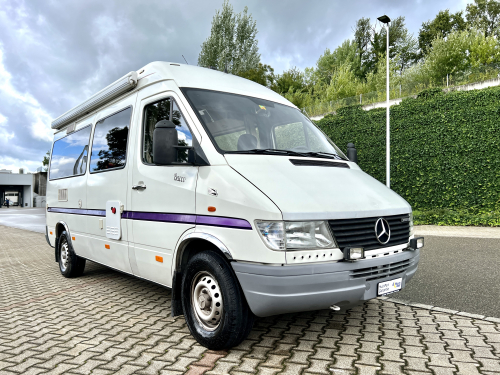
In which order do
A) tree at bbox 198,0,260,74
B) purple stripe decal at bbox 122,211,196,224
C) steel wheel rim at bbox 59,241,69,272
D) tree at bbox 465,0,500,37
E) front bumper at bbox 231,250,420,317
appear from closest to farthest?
front bumper at bbox 231,250,420,317 → purple stripe decal at bbox 122,211,196,224 → steel wheel rim at bbox 59,241,69,272 → tree at bbox 198,0,260,74 → tree at bbox 465,0,500,37

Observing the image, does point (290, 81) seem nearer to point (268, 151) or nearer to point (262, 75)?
point (262, 75)

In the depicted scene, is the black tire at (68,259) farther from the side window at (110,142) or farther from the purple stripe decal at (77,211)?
the side window at (110,142)

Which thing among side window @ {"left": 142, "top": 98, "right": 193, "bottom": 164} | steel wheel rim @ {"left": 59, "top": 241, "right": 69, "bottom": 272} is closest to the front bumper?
side window @ {"left": 142, "top": 98, "right": 193, "bottom": 164}

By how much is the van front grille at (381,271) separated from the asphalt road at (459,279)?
167 cm

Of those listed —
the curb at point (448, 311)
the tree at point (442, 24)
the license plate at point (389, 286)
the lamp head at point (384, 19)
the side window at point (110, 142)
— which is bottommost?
the curb at point (448, 311)

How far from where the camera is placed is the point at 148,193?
4016mm

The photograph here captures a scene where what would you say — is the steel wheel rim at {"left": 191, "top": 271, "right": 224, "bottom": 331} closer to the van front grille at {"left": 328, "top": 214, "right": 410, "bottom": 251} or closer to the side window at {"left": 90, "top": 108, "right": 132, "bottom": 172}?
the van front grille at {"left": 328, "top": 214, "right": 410, "bottom": 251}

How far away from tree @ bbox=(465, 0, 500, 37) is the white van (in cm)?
4445

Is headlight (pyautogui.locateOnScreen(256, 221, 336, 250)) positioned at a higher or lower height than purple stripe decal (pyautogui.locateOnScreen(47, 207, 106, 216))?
lower

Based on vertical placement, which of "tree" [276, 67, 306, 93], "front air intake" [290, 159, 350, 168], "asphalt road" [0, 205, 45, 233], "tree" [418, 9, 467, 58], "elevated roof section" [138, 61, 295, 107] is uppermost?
"tree" [418, 9, 467, 58]

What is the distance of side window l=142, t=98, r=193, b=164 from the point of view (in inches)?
143

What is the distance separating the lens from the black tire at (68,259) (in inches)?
254

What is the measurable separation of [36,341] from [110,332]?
657mm

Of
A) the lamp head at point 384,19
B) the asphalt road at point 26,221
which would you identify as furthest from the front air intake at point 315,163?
the asphalt road at point 26,221
